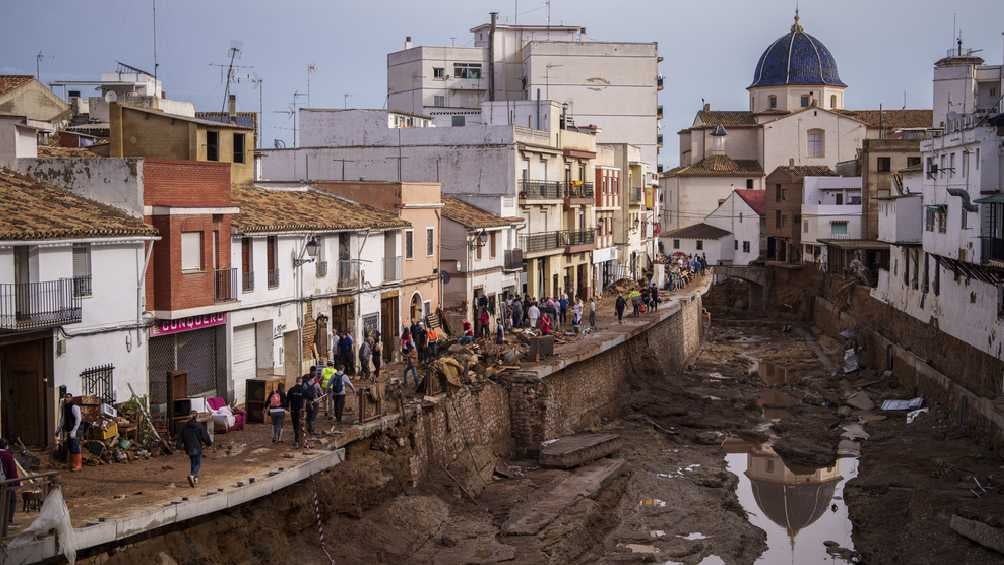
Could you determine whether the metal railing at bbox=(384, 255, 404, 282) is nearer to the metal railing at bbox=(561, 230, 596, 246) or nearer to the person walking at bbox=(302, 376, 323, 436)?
the person walking at bbox=(302, 376, 323, 436)

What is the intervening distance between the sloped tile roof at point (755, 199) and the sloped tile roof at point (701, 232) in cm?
293

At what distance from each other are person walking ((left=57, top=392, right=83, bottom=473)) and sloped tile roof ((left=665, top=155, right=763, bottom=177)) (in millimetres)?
84079

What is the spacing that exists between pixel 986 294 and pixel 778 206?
4827 centimetres

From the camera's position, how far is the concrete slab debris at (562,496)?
28234 mm

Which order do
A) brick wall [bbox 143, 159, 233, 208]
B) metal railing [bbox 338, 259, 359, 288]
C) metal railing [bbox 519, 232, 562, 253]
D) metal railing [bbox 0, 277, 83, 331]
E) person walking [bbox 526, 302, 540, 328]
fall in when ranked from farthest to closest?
metal railing [bbox 519, 232, 562, 253] → person walking [bbox 526, 302, 540, 328] → metal railing [bbox 338, 259, 359, 288] → brick wall [bbox 143, 159, 233, 208] → metal railing [bbox 0, 277, 83, 331]

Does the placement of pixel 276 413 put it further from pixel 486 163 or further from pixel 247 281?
pixel 486 163

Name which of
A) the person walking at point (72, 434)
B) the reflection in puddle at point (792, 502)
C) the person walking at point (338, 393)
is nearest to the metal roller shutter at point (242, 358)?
the person walking at point (338, 393)

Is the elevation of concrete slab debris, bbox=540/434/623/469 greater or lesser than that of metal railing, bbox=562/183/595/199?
lesser

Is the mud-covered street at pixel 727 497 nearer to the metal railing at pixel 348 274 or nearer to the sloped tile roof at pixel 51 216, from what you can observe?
the metal railing at pixel 348 274

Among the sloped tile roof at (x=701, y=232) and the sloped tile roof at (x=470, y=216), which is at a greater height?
the sloped tile roof at (x=470, y=216)

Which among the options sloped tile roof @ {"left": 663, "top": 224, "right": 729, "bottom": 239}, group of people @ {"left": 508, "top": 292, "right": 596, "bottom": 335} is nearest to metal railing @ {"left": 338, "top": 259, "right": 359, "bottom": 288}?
group of people @ {"left": 508, "top": 292, "right": 596, "bottom": 335}

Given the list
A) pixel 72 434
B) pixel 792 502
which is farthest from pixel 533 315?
pixel 72 434

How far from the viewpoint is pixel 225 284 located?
29.1 meters

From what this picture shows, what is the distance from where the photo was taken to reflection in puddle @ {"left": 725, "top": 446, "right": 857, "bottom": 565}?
31.7m
